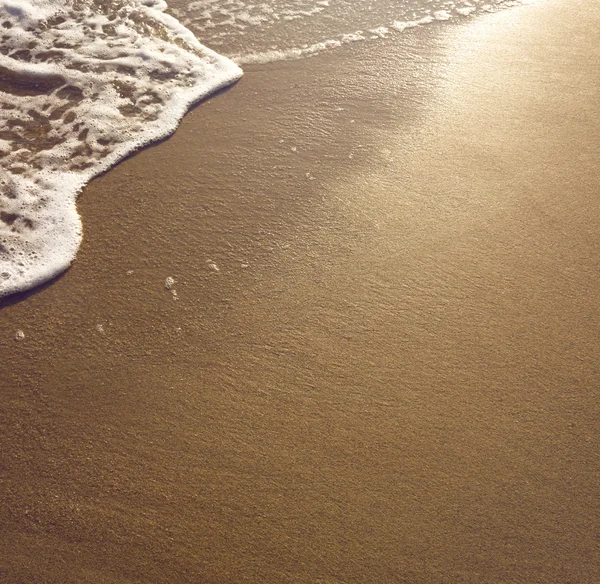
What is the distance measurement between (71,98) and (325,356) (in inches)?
91.1

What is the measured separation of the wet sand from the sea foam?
0.14 metres

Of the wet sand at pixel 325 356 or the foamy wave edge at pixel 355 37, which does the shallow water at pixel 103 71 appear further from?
the wet sand at pixel 325 356

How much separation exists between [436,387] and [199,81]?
2374 millimetres

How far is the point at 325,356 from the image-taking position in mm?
2107

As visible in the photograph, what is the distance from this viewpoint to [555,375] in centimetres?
205

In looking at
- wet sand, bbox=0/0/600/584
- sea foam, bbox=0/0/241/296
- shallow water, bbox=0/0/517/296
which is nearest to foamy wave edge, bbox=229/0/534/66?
shallow water, bbox=0/0/517/296

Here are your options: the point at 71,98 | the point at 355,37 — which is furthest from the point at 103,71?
the point at 355,37

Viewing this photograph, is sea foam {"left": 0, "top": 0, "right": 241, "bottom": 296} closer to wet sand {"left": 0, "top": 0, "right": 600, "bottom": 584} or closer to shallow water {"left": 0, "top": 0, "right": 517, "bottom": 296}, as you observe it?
shallow water {"left": 0, "top": 0, "right": 517, "bottom": 296}

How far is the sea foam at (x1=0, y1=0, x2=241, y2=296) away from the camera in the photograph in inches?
102

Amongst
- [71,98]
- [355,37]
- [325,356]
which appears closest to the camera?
[325,356]

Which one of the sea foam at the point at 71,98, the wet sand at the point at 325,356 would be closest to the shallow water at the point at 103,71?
the sea foam at the point at 71,98

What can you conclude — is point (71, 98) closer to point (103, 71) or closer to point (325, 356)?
point (103, 71)

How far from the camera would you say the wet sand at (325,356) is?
171cm

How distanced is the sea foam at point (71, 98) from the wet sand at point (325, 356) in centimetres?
14
